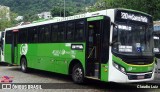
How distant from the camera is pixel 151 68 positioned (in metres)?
11.6

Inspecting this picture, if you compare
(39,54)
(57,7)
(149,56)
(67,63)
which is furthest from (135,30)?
(57,7)

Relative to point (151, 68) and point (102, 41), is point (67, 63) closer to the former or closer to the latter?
point (102, 41)

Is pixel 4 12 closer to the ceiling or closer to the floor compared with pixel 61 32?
closer to the ceiling

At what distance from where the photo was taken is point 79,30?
12992mm

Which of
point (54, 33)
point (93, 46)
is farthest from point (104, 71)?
point (54, 33)

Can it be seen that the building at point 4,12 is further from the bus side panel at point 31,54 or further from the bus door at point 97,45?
the bus door at point 97,45

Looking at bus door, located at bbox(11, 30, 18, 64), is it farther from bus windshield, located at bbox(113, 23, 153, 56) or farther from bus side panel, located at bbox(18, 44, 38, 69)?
bus windshield, located at bbox(113, 23, 153, 56)

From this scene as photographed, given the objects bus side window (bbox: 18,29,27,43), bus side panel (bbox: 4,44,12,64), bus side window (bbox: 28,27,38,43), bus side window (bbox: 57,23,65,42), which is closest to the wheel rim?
bus side window (bbox: 57,23,65,42)

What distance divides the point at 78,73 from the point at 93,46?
1450 mm

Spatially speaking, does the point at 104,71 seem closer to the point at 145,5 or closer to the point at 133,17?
the point at 133,17

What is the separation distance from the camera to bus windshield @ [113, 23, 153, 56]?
1087cm

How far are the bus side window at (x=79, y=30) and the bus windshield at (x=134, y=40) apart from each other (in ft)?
7.24

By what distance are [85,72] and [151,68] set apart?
2.62 metres

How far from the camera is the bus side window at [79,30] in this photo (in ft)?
41.8
